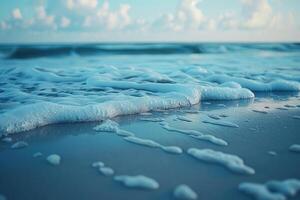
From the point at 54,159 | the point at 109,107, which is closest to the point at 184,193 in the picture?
the point at 54,159

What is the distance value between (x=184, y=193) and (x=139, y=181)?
303mm

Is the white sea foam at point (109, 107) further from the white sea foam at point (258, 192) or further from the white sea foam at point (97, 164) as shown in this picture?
the white sea foam at point (258, 192)

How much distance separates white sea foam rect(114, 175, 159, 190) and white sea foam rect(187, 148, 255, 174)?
56cm

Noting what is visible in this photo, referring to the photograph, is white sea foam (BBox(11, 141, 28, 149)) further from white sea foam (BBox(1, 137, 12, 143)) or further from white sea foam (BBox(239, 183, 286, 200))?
white sea foam (BBox(239, 183, 286, 200))

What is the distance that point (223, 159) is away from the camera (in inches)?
86.4

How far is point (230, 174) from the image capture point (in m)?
1.98

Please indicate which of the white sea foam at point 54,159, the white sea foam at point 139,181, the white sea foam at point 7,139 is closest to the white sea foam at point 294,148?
the white sea foam at point 139,181

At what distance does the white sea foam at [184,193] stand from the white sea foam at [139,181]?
13cm

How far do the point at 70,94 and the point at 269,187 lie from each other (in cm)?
341

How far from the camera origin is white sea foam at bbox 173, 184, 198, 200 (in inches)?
66.5

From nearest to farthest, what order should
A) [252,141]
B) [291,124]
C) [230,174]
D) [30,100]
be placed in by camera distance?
[230,174] < [252,141] < [291,124] < [30,100]

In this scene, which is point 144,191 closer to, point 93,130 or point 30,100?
point 93,130

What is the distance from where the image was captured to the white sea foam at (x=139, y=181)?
1.81 meters

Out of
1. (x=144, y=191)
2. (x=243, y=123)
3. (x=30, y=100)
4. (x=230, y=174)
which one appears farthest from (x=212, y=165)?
(x=30, y=100)
